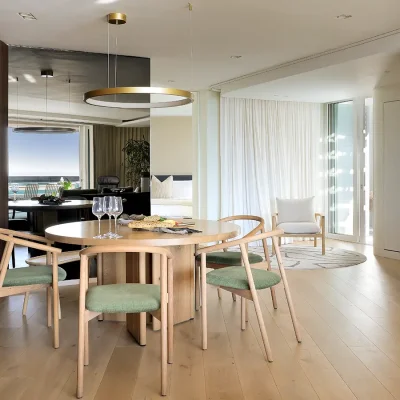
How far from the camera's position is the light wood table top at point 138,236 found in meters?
2.93

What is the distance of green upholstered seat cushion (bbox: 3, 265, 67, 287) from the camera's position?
320 cm

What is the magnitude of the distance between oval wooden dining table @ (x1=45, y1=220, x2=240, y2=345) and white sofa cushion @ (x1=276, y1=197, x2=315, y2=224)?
3.56 meters

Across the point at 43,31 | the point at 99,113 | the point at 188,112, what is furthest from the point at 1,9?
the point at 188,112

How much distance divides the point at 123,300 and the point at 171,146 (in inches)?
395

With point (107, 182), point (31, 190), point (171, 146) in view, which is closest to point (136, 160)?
point (107, 182)

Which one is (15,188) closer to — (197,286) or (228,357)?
(197,286)

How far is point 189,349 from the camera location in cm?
319

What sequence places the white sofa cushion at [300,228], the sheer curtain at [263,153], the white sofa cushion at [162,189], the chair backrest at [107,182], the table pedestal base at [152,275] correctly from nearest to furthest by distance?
the table pedestal base at [152,275], the chair backrest at [107,182], the white sofa cushion at [300,228], the sheer curtain at [263,153], the white sofa cushion at [162,189]

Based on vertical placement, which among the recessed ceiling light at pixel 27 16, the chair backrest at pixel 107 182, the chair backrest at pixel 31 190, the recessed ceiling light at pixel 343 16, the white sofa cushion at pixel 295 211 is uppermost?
the recessed ceiling light at pixel 343 16

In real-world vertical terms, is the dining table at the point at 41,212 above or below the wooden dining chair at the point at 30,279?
above

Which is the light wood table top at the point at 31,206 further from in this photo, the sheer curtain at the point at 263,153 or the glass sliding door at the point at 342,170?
the glass sliding door at the point at 342,170

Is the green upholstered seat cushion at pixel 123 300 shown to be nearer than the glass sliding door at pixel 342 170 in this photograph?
Yes

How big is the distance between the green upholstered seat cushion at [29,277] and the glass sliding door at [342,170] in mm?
5715

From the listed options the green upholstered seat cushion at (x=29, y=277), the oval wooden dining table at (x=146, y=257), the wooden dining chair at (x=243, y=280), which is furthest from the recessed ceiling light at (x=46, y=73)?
the wooden dining chair at (x=243, y=280)
